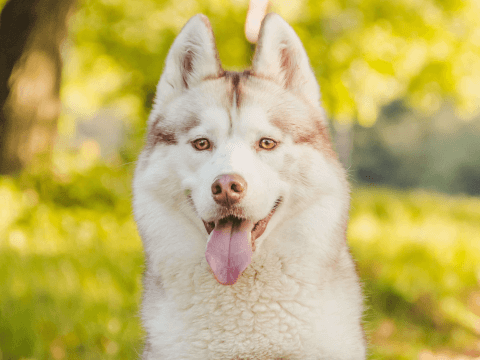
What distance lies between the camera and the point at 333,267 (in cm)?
228

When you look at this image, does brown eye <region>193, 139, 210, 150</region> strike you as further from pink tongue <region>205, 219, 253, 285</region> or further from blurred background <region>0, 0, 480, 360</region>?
→ blurred background <region>0, 0, 480, 360</region>

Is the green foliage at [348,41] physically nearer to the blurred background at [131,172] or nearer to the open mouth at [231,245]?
the blurred background at [131,172]

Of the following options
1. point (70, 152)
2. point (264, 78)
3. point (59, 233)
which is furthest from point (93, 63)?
point (264, 78)

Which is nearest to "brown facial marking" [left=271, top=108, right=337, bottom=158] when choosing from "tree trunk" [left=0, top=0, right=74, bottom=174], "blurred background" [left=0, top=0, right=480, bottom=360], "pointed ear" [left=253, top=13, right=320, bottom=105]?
"pointed ear" [left=253, top=13, right=320, bottom=105]

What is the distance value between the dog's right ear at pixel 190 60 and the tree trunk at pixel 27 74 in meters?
5.07

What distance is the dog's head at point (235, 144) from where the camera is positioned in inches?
80.7

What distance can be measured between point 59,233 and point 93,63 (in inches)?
235

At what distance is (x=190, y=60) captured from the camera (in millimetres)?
2506

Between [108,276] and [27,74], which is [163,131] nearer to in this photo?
[108,276]

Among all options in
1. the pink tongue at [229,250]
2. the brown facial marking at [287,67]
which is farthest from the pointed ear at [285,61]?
the pink tongue at [229,250]

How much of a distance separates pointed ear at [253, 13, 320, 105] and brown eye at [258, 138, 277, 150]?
A: 0.42m

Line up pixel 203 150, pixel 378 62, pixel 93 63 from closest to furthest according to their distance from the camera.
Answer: pixel 203 150 → pixel 378 62 → pixel 93 63

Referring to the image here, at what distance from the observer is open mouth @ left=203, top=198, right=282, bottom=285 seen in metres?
2.04

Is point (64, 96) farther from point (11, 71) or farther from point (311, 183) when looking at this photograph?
point (311, 183)
